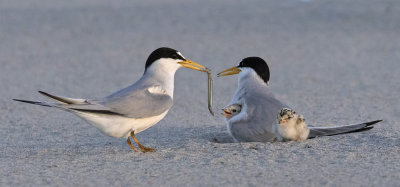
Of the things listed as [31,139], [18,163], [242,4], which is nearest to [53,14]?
[242,4]

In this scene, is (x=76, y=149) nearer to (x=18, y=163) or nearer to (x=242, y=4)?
(x=18, y=163)

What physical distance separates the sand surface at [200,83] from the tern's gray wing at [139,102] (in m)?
0.30

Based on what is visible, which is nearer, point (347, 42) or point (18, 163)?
point (18, 163)

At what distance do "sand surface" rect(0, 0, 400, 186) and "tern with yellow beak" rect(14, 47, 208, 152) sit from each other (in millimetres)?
217

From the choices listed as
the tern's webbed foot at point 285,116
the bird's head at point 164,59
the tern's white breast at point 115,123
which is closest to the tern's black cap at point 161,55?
the bird's head at point 164,59

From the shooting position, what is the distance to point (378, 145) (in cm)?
477

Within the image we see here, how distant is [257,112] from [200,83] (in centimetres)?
384

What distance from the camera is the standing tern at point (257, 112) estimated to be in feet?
15.7

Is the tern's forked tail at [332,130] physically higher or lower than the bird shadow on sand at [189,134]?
higher

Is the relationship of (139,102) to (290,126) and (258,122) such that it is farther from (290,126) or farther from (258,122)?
(290,126)

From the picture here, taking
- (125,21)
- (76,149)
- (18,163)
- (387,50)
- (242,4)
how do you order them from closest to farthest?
(18,163), (76,149), (387,50), (125,21), (242,4)

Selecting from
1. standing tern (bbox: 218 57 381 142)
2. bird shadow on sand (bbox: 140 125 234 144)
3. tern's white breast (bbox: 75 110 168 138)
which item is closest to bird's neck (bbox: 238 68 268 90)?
standing tern (bbox: 218 57 381 142)

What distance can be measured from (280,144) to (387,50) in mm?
6141

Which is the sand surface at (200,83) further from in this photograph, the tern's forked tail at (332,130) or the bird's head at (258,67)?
the bird's head at (258,67)
